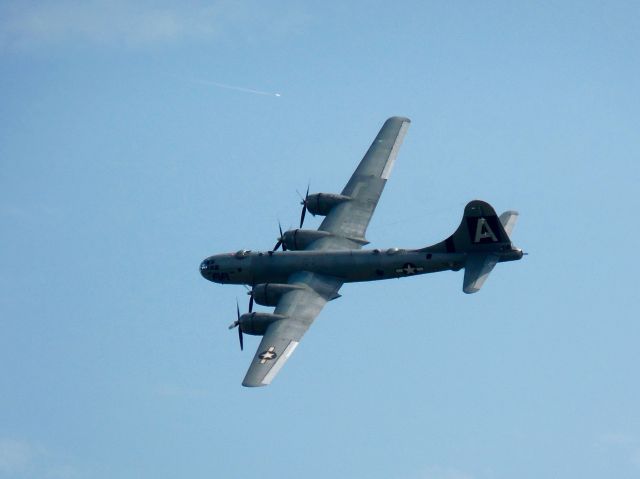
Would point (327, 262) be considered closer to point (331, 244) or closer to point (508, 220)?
point (331, 244)

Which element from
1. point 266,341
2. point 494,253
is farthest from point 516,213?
point 266,341

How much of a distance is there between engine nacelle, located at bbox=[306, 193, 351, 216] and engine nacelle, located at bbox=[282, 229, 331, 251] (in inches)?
129

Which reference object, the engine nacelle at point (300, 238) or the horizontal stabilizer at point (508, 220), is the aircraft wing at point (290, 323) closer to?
the engine nacelle at point (300, 238)

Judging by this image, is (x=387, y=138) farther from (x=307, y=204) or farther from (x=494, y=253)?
(x=494, y=253)

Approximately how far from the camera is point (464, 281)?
9406 centimetres

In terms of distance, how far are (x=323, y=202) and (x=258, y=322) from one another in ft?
47.1

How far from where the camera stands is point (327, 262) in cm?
9894

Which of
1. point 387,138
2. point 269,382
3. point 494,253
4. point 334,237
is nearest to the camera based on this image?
point 269,382

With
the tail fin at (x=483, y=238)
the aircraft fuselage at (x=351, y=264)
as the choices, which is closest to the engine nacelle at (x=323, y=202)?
the aircraft fuselage at (x=351, y=264)

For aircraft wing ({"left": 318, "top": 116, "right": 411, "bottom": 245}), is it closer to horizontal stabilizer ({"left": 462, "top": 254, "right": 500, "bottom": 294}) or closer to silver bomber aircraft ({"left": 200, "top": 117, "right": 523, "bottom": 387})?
silver bomber aircraft ({"left": 200, "top": 117, "right": 523, "bottom": 387})

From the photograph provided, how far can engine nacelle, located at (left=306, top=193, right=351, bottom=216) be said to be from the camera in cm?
10562

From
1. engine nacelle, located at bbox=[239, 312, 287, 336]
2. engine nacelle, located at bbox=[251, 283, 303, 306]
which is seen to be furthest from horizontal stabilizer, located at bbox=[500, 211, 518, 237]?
engine nacelle, located at bbox=[239, 312, 287, 336]

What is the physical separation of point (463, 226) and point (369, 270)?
714 cm

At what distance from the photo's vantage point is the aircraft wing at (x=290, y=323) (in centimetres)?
9019
